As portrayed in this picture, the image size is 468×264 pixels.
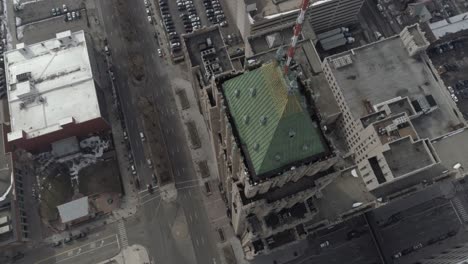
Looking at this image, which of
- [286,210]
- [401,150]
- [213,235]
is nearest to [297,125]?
[286,210]

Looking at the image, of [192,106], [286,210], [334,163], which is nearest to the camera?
[334,163]

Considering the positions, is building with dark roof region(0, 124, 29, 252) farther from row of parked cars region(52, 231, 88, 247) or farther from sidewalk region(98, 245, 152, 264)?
sidewalk region(98, 245, 152, 264)

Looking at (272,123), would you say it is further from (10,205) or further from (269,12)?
(10,205)

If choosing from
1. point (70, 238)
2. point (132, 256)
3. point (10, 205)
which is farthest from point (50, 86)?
point (132, 256)

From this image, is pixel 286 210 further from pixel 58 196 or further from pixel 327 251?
pixel 58 196

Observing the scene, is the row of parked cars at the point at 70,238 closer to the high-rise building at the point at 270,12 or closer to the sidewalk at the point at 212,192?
the sidewalk at the point at 212,192

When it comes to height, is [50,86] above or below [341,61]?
above
